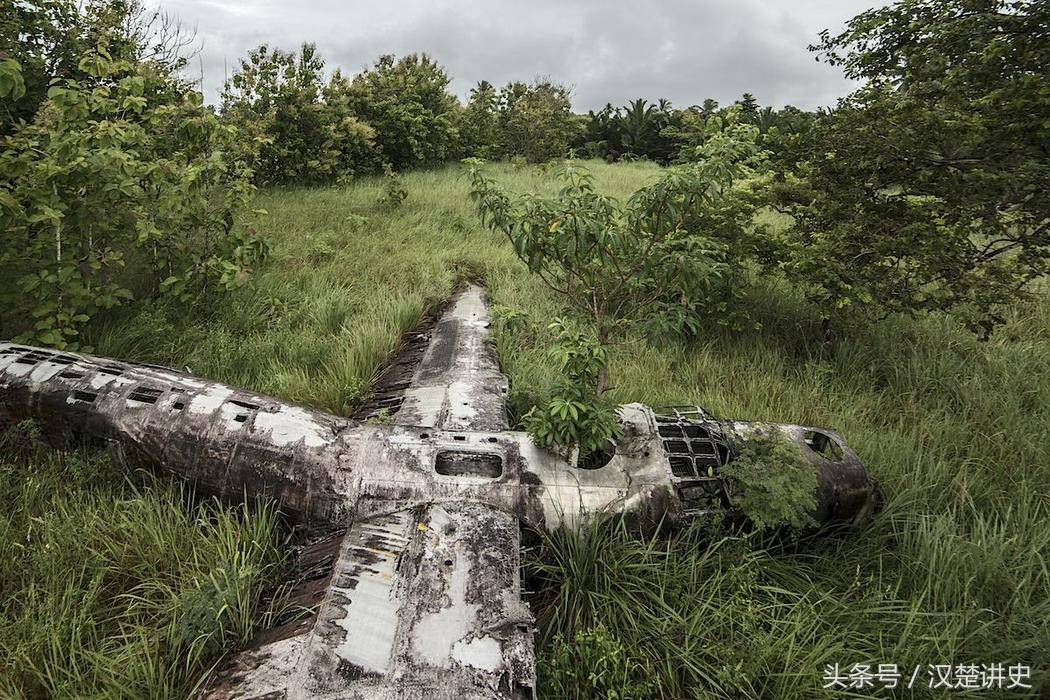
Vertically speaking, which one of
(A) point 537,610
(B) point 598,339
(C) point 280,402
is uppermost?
(B) point 598,339

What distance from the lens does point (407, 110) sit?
11680 mm

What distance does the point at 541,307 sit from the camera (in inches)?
201

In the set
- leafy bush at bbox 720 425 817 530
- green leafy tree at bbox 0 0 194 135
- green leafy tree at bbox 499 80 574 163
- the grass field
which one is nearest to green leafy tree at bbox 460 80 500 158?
green leafy tree at bbox 499 80 574 163

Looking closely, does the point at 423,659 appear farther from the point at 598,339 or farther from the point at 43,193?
the point at 43,193

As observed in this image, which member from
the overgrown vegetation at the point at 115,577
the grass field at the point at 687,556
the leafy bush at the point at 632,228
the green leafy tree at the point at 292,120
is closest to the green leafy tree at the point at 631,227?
the leafy bush at the point at 632,228

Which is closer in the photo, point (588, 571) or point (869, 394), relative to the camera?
point (588, 571)

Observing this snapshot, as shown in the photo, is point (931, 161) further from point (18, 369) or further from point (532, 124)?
point (532, 124)

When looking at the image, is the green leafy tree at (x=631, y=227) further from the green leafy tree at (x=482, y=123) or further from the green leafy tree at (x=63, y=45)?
→ the green leafy tree at (x=482, y=123)

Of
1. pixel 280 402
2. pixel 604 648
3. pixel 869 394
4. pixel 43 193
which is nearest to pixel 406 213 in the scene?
pixel 43 193

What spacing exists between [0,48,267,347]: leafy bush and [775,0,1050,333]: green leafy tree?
443cm

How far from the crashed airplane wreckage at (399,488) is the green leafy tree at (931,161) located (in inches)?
60.7

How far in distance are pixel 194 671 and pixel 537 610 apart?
1.26 m

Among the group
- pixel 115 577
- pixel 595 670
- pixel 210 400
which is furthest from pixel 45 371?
pixel 595 670

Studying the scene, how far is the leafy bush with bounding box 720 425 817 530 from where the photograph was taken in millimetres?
2197
